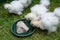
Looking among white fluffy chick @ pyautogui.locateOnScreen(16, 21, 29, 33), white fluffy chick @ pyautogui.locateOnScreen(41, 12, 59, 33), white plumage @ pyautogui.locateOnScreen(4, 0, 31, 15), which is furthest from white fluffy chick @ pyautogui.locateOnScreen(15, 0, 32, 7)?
white fluffy chick @ pyautogui.locateOnScreen(41, 12, 59, 33)

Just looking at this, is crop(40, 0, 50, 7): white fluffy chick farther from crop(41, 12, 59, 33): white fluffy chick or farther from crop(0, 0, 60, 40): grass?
crop(41, 12, 59, 33): white fluffy chick

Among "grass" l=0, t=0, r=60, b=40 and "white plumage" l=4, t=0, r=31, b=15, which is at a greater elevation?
"white plumage" l=4, t=0, r=31, b=15

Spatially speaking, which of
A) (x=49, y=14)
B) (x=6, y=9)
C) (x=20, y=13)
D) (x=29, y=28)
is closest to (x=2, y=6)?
(x=6, y=9)

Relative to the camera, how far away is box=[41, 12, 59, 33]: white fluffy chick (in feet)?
8.20

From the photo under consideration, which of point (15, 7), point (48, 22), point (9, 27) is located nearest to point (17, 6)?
point (15, 7)

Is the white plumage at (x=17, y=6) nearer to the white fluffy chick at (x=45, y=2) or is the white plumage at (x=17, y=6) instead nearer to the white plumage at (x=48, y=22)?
the white fluffy chick at (x=45, y=2)

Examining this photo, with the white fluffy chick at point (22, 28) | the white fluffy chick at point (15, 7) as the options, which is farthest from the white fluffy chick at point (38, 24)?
the white fluffy chick at point (15, 7)

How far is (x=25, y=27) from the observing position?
266 cm

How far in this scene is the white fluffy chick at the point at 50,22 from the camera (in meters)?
2.50

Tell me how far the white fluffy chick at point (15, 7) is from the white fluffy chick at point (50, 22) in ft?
1.61

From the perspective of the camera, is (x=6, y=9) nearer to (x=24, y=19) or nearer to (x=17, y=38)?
(x=24, y=19)

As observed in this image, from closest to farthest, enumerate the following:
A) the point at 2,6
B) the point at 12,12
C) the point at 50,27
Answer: the point at 50,27 < the point at 12,12 < the point at 2,6

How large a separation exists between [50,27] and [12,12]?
2.21 ft

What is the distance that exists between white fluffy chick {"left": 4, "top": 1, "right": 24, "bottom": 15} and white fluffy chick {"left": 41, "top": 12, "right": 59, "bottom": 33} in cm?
49
